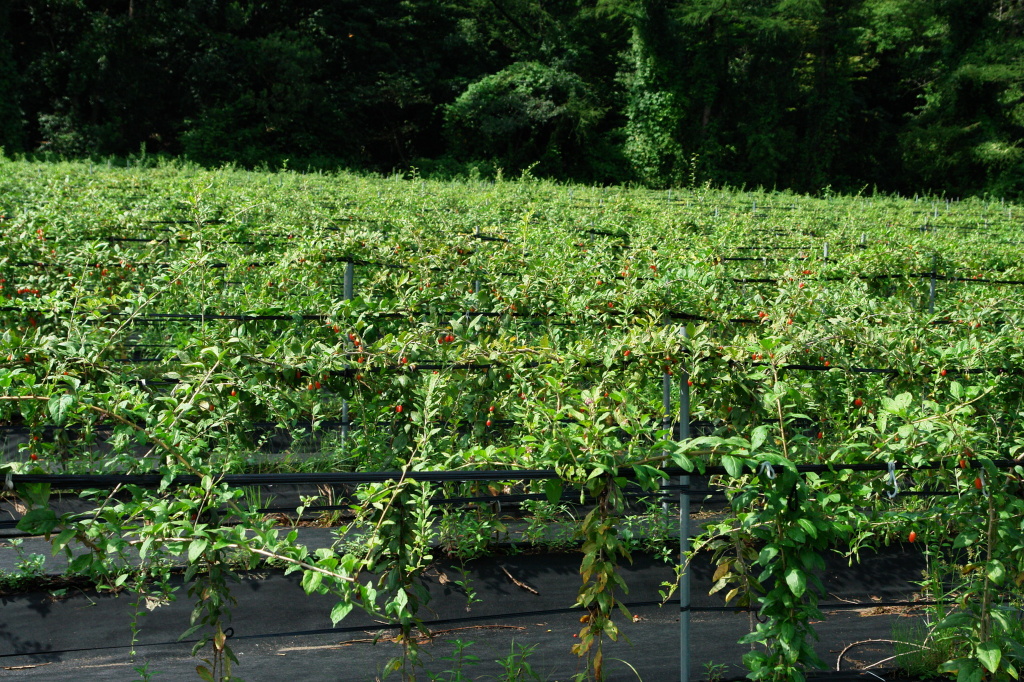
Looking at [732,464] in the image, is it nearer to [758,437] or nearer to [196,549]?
[758,437]

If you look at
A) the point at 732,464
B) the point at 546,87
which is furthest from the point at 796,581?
the point at 546,87

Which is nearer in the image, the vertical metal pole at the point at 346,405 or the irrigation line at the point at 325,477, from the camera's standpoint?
the irrigation line at the point at 325,477

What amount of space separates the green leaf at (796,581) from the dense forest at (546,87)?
22299mm

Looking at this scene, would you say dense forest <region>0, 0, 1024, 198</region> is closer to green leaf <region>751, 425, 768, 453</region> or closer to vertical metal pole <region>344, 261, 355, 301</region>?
vertical metal pole <region>344, 261, 355, 301</region>

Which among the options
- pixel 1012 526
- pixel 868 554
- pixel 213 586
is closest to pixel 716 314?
pixel 868 554

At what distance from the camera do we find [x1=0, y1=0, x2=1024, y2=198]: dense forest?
2489 cm

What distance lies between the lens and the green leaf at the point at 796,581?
238cm

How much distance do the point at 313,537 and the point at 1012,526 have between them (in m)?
3.02

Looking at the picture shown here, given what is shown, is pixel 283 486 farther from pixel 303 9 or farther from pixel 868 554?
pixel 303 9

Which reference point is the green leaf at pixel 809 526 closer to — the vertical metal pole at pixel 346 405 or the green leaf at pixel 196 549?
the green leaf at pixel 196 549

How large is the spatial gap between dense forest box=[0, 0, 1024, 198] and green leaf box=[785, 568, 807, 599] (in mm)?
22299

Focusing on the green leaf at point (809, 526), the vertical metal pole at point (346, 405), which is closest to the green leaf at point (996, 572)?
the green leaf at point (809, 526)

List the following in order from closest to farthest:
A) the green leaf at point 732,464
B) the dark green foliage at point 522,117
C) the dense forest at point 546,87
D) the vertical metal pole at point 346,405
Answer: the green leaf at point 732,464
the vertical metal pole at point 346,405
the dense forest at point 546,87
the dark green foliage at point 522,117

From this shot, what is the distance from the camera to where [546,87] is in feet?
89.4
